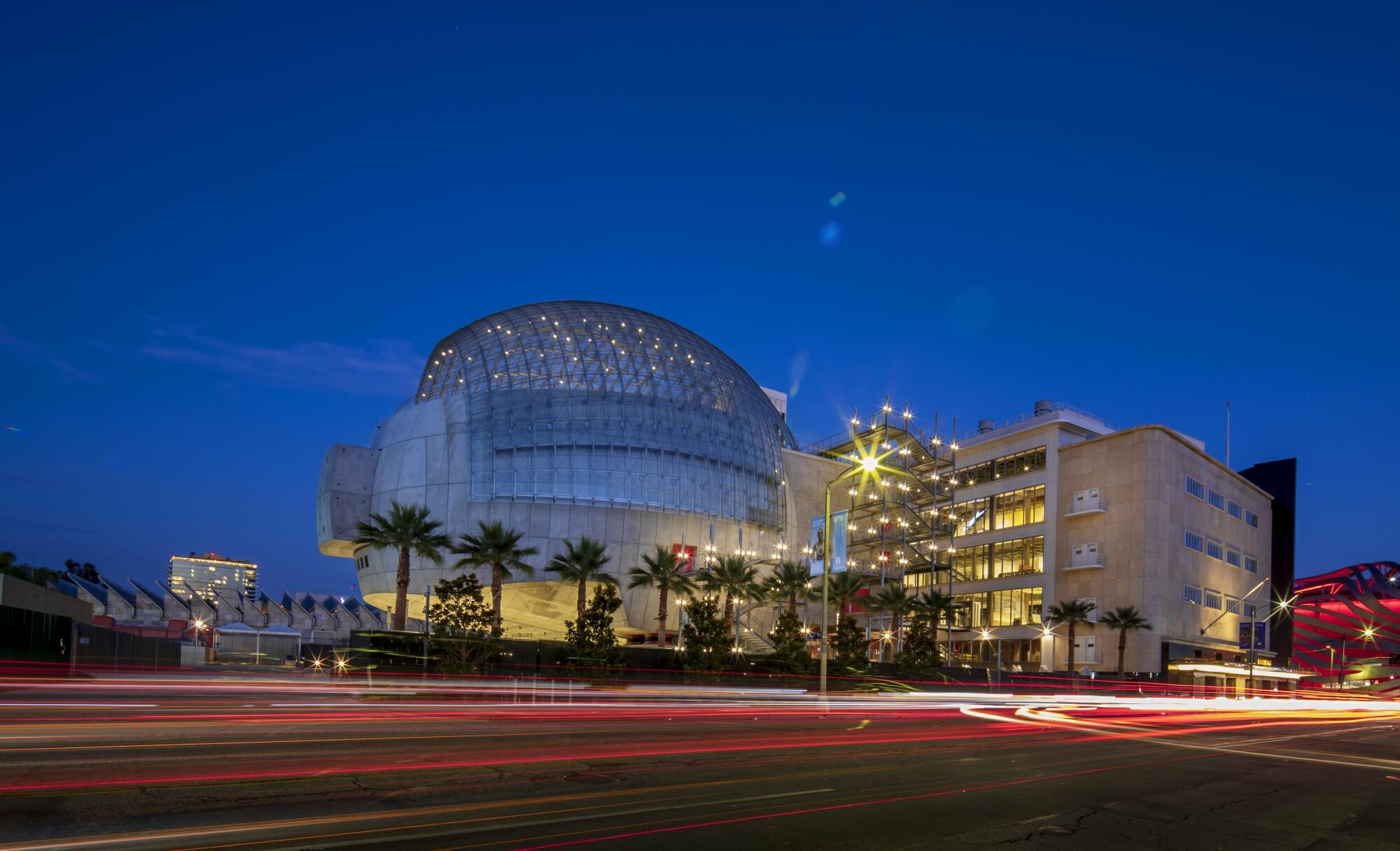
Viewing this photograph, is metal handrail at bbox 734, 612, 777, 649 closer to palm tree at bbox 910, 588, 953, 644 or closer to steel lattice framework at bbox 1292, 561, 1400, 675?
palm tree at bbox 910, 588, 953, 644

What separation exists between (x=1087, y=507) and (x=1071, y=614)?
1103 cm

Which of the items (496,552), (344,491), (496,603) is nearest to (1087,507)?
(496,603)

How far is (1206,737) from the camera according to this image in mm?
28766

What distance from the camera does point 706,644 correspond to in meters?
56.6

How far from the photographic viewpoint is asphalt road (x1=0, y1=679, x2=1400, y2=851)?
35.1 ft

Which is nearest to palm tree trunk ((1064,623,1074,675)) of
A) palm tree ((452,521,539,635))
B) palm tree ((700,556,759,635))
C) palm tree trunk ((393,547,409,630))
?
palm tree ((700,556,759,635))

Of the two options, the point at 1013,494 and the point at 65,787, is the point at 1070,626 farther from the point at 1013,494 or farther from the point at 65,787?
the point at 65,787

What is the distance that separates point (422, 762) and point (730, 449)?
2669 inches

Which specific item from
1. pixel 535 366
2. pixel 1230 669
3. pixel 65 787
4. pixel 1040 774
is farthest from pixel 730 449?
pixel 65 787

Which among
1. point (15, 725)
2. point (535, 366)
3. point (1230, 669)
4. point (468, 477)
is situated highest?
point (535, 366)

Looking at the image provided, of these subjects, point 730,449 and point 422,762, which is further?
point 730,449

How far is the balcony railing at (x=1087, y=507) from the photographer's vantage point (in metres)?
81.6

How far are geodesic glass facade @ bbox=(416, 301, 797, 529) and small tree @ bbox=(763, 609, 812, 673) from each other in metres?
19.1

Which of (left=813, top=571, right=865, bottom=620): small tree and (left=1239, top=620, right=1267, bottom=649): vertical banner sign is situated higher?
(left=813, top=571, right=865, bottom=620): small tree
